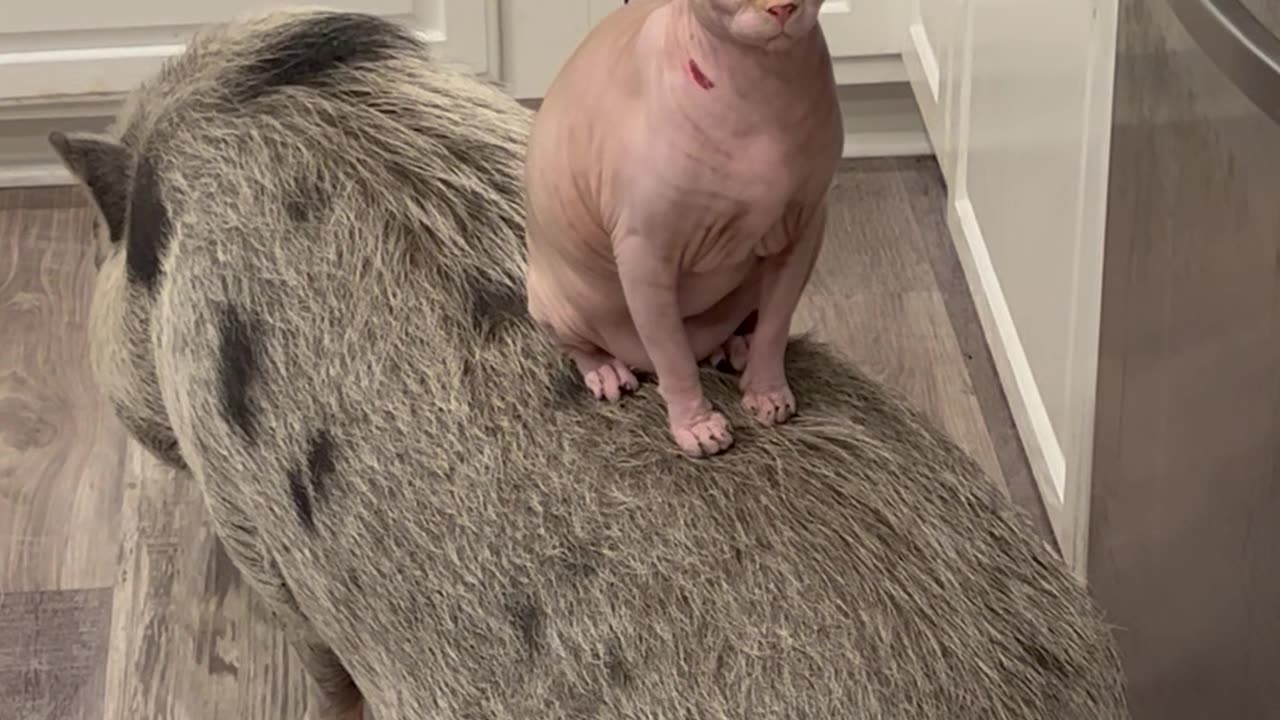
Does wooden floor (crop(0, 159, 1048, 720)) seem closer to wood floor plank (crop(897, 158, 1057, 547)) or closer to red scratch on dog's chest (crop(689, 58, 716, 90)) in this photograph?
wood floor plank (crop(897, 158, 1057, 547))

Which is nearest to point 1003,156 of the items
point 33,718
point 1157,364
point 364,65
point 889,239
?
point 889,239

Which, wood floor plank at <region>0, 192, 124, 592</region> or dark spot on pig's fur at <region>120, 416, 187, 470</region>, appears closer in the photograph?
dark spot on pig's fur at <region>120, 416, 187, 470</region>

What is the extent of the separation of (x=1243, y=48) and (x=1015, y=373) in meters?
0.96

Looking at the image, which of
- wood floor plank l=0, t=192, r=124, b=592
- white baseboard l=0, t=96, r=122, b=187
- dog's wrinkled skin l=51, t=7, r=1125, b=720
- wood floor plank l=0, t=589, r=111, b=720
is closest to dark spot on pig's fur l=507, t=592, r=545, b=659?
dog's wrinkled skin l=51, t=7, r=1125, b=720

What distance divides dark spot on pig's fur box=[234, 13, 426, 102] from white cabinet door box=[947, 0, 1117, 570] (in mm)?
626

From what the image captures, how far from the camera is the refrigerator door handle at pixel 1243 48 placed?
3.59ft

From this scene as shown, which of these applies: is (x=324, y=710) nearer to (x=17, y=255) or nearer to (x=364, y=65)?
(x=364, y=65)

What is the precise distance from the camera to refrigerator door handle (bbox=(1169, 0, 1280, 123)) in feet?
3.59

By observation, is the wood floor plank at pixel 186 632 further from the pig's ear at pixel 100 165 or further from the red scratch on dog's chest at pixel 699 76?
the red scratch on dog's chest at pixel 699 76

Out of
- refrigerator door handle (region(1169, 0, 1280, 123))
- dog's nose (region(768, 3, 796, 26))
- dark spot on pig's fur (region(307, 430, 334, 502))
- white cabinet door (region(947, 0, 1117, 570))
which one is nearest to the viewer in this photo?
dog's nose (region(768, 3, 796, 26))

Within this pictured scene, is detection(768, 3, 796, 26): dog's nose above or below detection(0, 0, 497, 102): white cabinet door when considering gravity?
above

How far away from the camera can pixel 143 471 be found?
2148 mm

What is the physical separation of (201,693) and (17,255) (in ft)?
2.76

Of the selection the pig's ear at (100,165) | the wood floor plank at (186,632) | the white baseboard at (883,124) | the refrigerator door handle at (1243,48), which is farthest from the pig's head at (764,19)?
the white baseboard at (883,124)
